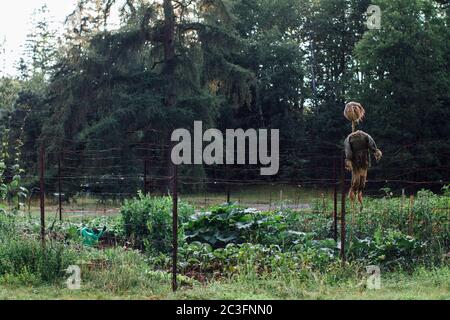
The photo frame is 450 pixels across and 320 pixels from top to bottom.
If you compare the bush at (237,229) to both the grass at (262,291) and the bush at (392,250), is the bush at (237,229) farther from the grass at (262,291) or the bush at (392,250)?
the grass at (262,291)

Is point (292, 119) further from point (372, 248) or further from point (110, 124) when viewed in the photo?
point (372, 248)

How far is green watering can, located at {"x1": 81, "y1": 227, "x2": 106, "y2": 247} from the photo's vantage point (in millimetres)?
9205

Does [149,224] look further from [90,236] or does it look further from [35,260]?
[35,260]

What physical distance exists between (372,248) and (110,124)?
15.2 meters

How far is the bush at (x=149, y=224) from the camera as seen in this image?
347 inches

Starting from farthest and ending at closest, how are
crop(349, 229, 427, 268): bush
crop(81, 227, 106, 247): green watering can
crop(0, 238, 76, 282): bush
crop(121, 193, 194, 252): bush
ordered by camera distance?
crop(81, 227, 106, 247): green watering can < crop(121, 193, 194, 252): bush < crop(349, 229, 427, 268): bush < crop(0, 238, 76, 282): bush

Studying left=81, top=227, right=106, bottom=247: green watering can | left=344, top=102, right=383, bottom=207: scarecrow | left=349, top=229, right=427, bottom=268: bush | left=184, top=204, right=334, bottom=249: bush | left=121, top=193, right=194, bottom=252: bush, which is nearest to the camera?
left=344, top=102, right=383, bottom=207: scarecrow

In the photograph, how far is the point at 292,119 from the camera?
3284 centimetres

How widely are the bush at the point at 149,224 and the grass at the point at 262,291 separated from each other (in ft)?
6.08

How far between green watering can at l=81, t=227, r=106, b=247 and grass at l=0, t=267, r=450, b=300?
2327 mm

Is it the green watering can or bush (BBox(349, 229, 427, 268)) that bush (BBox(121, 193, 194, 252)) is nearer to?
the green watering can

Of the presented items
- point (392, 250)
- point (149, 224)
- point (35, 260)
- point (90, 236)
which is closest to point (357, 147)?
point (392, 250)

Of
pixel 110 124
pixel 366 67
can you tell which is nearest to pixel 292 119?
pixel 366 67

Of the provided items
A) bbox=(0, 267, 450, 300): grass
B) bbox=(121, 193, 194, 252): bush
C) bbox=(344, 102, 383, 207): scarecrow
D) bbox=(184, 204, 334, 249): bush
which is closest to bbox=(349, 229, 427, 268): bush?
bbox=(184, 204, 334, 249): bush
